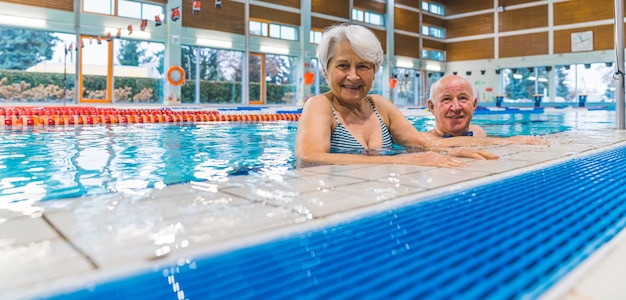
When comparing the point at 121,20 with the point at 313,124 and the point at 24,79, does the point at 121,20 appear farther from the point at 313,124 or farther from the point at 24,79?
the point at 313,124

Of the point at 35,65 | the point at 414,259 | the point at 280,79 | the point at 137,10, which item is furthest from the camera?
the point at 280,79

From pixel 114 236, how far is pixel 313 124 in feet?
5.62

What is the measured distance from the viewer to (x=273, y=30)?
1877 cm

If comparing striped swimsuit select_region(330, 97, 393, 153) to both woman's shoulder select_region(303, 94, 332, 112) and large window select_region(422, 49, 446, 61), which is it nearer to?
woman's shoulder select_region(303, 94, 332, 112)

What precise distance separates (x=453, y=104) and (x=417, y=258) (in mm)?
2932

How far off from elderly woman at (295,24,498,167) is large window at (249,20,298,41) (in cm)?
1565

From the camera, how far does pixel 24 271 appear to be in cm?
95

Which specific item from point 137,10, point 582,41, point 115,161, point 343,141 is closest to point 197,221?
point 343,141

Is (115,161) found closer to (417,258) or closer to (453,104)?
(453,104)

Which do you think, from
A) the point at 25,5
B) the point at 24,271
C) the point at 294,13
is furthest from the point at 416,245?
the point at 294,13

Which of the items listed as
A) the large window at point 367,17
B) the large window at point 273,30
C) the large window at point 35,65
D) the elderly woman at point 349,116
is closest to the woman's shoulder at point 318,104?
the elderly woman at point 349,116

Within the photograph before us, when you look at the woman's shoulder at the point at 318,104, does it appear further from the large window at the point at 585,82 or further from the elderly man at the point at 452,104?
the large window at the point at 585,82

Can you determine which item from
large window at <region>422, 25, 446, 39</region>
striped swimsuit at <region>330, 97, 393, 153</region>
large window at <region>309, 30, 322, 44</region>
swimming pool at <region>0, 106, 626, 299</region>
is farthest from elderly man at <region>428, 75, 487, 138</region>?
large window at <region>422, 25, 446, 39</region>

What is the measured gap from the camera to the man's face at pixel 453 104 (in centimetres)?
373
